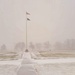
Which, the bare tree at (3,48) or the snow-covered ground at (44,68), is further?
the bare tree at (3,48)

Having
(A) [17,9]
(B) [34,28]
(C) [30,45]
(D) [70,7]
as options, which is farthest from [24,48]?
(D) [70,7]

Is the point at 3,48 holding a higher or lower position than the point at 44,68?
higher

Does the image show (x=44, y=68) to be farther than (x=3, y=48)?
No

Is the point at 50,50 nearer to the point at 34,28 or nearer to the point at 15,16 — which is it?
the point at 34,28

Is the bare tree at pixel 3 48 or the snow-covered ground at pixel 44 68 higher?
the bare tree at pixel 3 48

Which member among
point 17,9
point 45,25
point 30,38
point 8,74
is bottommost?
point 8,74

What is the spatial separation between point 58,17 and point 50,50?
1952 millimetres

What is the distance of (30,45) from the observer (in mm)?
11953

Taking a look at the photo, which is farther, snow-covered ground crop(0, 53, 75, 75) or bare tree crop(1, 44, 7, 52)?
bare tree crop(1, 44, 7, 52)

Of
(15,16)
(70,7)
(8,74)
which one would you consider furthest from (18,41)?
(8,74)

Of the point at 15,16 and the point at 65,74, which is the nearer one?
the point at 65,74

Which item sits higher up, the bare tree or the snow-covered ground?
the bare tree

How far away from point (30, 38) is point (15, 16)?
1.55m

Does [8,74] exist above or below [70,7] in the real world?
below
